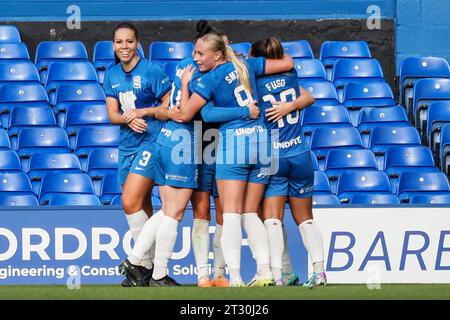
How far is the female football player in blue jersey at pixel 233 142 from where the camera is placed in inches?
349

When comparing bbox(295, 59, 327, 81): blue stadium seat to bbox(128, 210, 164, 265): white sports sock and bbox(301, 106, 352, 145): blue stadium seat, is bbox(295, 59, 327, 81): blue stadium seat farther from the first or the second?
bbox(128, 210, 164, 265): white sports sock

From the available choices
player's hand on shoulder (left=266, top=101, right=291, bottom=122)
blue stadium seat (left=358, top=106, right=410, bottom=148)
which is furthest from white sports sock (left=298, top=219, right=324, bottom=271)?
blue stadium seat (left=358, top=106, right=410, bottom=148)

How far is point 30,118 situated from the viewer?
13258 millimetres

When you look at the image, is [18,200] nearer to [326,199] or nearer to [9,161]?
[9,161]

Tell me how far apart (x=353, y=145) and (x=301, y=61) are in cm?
148

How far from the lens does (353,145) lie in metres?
13.0

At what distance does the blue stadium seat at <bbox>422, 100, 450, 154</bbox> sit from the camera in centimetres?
1344

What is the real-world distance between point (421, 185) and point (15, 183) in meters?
3.97

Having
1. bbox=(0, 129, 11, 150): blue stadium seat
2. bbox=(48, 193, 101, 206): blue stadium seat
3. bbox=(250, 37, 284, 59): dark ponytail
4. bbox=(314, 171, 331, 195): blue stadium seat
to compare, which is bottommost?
bbox=(48, 193, 101, 206): blue stadium seat

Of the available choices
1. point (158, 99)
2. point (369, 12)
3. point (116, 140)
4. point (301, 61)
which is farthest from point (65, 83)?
point (158, 99)

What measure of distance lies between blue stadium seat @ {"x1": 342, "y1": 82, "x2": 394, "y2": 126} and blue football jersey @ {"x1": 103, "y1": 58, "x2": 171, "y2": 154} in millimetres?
4692

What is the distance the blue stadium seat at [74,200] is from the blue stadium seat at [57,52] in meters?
2.71

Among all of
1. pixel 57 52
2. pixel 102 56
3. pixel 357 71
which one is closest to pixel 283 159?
pixel 357 71

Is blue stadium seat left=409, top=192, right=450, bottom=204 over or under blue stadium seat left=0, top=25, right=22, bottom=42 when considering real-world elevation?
under
